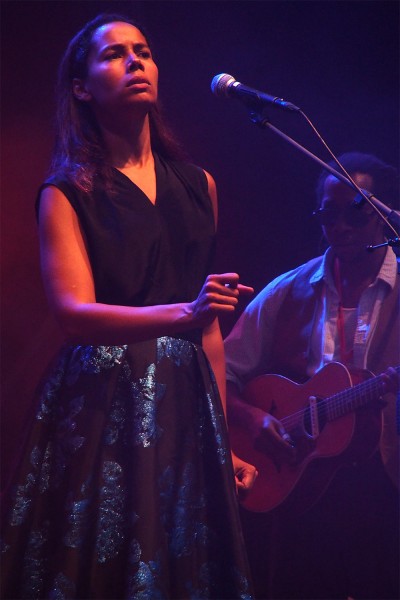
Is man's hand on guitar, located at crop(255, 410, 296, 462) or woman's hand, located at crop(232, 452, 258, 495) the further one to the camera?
man's hand on guitar, located at crop(255, 410, 296, 462)

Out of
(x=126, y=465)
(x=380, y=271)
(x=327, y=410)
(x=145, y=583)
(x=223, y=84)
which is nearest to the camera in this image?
(x=145, y=583)

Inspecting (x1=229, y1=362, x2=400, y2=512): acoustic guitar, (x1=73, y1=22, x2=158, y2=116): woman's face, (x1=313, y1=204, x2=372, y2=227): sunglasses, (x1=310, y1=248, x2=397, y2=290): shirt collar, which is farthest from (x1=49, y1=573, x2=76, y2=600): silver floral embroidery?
(x1=313, y1=204, x2=372, y2=227): sunglasses

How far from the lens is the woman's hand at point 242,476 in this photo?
1680mm

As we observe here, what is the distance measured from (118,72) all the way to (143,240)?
0.46 meters

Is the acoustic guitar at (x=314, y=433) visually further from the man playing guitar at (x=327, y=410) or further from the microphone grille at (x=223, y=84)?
the microphone grille at (x=223, y=84)

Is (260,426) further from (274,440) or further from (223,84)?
(223,84)

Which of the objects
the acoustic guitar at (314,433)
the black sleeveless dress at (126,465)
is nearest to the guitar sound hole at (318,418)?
the acoustic guitar at (314,433)

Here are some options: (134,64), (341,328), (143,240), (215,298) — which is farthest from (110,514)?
(341,328)

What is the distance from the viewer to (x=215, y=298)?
4.27 feet

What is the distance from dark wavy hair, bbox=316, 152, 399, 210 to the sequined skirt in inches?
67.1

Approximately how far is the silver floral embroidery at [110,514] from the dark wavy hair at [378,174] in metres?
1.89

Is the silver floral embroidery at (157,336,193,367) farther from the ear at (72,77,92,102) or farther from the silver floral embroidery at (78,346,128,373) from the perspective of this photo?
the ear at (72,77,92,102)

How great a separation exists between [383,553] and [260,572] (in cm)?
50

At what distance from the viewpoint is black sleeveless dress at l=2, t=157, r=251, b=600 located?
130cm
